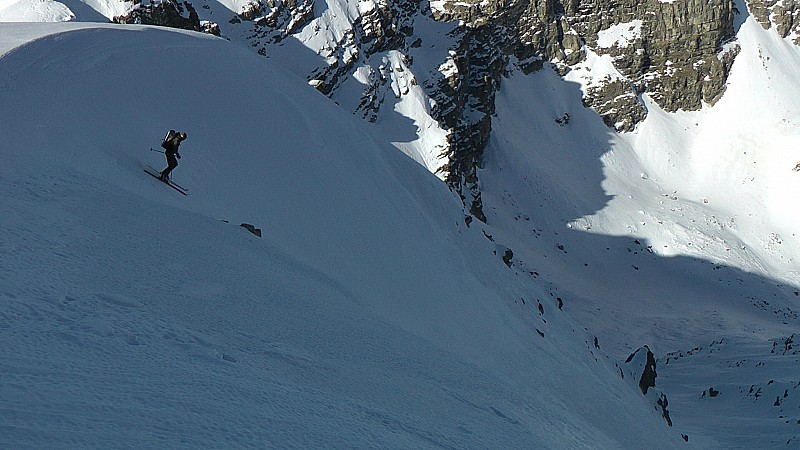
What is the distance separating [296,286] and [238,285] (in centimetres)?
120

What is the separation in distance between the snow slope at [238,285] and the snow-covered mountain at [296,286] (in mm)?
36

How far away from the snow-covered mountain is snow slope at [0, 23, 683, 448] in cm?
4

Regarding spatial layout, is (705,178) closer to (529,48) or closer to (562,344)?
(529,48)

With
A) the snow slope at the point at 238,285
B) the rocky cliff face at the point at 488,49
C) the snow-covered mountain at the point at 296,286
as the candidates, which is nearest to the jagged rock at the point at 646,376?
the snow-covered mountain at the point at 296,286

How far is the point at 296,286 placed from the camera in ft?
26.1

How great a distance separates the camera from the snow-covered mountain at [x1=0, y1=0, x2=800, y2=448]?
4.21 metres

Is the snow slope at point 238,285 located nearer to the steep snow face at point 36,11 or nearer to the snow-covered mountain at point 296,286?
the snow-covered mountain at point 296,286

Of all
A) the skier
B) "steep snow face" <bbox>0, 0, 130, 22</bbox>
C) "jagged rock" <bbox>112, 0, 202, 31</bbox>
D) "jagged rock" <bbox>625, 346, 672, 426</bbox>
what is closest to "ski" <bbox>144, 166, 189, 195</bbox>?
the skier

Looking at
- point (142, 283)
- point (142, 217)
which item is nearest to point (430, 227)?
point (142, 217)

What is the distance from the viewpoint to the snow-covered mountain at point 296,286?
421cm

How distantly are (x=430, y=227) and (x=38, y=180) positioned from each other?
11.1 m

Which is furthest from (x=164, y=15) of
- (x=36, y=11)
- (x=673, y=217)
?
(x=673, y=217)

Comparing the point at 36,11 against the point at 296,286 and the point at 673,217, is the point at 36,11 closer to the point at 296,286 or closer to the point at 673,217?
the point at 296,286

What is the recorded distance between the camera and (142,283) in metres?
5.65
